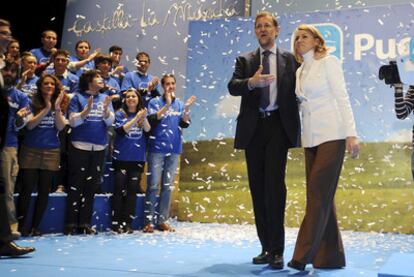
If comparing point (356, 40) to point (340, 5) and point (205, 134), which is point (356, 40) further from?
point (205, 134)

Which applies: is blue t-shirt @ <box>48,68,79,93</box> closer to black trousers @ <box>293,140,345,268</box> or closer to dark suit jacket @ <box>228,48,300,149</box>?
dark suit jacket @ <box>228,48,300,149</box>

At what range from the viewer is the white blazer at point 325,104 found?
11.4 ft

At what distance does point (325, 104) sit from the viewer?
356 cm

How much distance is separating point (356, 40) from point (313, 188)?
3.51m

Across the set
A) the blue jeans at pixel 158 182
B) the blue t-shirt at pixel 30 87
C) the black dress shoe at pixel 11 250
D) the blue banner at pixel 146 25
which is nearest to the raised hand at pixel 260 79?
the black dress shoe at pixel 11 250

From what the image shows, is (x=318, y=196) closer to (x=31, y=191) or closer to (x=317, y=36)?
(x=317, y=36)

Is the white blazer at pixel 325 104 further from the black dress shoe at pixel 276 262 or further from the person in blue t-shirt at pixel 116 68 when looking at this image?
the person in blue t-shirt at pixel 116 68

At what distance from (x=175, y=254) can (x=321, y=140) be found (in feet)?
4.87

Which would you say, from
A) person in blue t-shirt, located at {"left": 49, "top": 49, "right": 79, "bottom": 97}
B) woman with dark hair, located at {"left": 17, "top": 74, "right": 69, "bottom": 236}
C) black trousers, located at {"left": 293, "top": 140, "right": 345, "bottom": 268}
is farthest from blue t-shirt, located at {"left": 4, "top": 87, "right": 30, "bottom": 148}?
black trousers, located at {"left": 293, "top": 140, "right": 345, "bottom": 268}

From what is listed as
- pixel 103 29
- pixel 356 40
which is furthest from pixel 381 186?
pixel 103 29

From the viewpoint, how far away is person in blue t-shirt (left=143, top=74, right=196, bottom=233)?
5926 mm

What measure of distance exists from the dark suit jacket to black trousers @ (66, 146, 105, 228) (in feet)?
6.92

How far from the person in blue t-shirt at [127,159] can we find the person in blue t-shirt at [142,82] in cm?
68

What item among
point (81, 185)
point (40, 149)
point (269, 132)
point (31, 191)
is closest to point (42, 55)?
point (40, 149)
